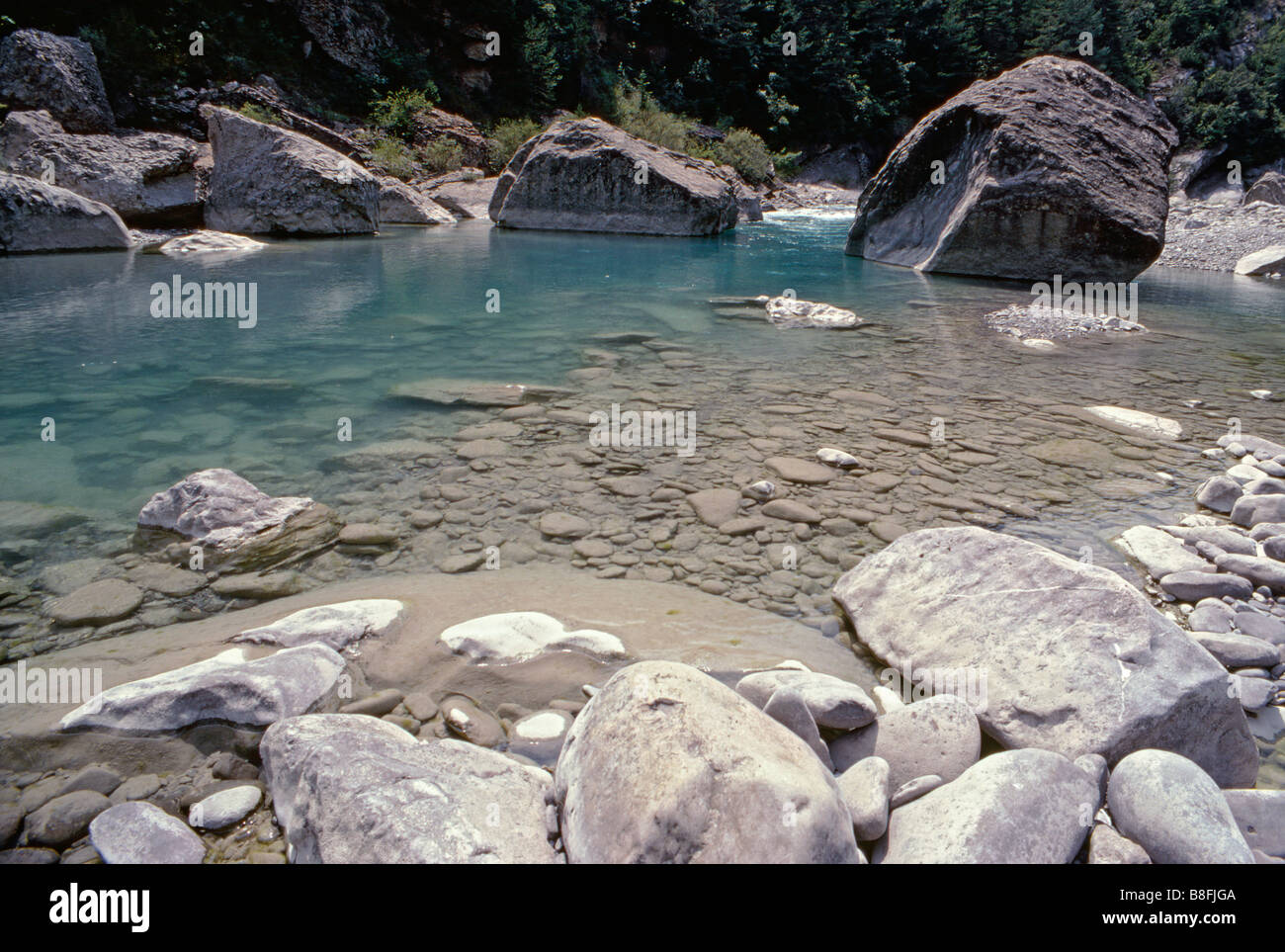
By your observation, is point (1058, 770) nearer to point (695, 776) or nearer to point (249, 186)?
point (695, 776)

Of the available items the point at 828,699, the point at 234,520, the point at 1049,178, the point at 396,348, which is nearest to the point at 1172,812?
the point at 828,699

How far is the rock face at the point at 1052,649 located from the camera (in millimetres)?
2139

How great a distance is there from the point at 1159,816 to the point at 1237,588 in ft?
5.68

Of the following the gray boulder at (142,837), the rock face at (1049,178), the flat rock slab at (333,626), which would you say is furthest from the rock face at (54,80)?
the gray boulder at (142,837)

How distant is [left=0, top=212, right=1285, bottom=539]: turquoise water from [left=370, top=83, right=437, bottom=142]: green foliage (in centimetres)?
1299

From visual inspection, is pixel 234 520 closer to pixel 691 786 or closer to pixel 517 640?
pixel 517 640

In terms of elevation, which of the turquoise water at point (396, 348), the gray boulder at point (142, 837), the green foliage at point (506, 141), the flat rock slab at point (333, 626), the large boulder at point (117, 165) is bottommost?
the gray boulder at point (142, 837)

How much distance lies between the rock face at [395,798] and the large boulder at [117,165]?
16.1 metres

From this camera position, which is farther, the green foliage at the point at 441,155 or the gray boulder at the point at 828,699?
the green foliage at the point at 441,155

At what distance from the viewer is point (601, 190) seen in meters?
19.6

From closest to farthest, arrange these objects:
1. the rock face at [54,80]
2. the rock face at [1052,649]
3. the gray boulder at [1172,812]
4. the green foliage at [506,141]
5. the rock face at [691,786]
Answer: the rock face at [691,786], the gray boulder at [1172,812], the rock face at [1052,649], the rock face at [54,80], the green foliage at [506,141]

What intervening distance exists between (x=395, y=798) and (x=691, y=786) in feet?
2.28

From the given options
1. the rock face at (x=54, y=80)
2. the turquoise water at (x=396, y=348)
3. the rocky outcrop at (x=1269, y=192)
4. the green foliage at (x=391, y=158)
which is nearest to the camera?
the turquoise water at (x=396, y=348)

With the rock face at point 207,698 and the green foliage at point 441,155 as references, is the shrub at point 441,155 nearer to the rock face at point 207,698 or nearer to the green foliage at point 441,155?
the green foliage at point 441,155
